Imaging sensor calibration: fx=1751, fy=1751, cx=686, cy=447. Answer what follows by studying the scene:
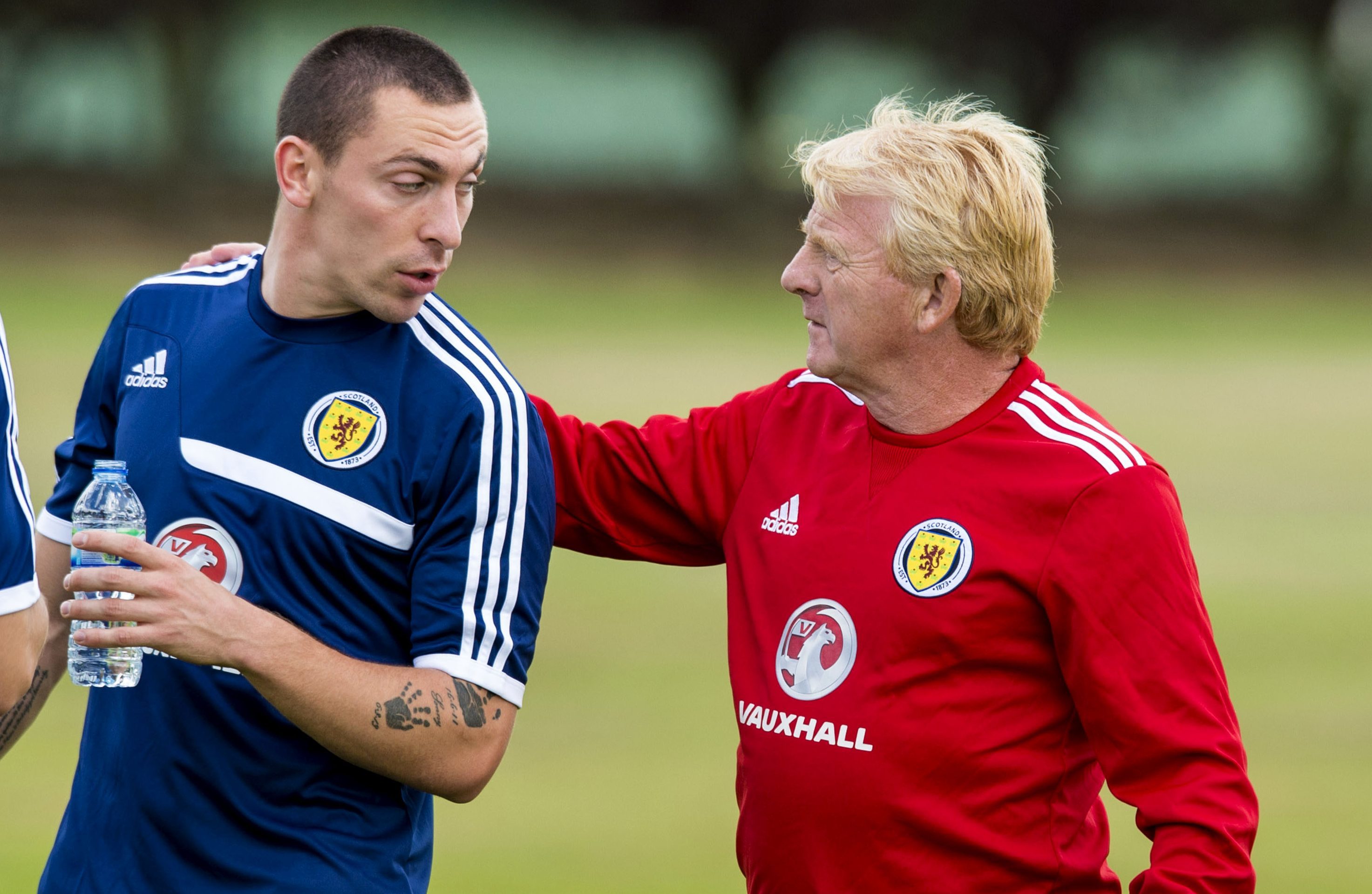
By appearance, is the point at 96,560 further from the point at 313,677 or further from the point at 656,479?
the point at 656,479

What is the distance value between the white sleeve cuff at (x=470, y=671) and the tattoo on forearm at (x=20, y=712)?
3.31 ft

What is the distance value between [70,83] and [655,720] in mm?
35522

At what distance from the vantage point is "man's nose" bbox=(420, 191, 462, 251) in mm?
3578

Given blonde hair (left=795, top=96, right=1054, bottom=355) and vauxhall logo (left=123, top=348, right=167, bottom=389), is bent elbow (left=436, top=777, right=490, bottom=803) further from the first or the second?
blonde hair (left=795, top=96, right=1054, bottom=355)

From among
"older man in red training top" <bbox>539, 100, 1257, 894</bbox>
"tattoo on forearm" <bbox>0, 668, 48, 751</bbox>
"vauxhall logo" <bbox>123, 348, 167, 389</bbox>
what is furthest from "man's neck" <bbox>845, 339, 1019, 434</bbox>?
"tattoo on forearm" <bbox>0, 668, 48, 751</bbox>

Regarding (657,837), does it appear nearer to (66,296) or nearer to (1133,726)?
(1133,726)

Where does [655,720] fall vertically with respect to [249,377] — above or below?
below

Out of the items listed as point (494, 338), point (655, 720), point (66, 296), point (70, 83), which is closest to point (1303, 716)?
point (655, 720)

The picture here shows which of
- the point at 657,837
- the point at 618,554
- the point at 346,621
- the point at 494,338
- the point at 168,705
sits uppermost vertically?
the point at 494,338

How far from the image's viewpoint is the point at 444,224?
3592 mm

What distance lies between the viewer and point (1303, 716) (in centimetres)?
991

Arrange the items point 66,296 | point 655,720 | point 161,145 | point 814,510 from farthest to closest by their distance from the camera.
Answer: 1. point 161,145
2. point 66,296
3. point 655,720
4. point 814,510

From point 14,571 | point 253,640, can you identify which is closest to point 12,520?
point 14,571

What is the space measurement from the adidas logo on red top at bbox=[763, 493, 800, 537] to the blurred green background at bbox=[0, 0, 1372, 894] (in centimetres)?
363
